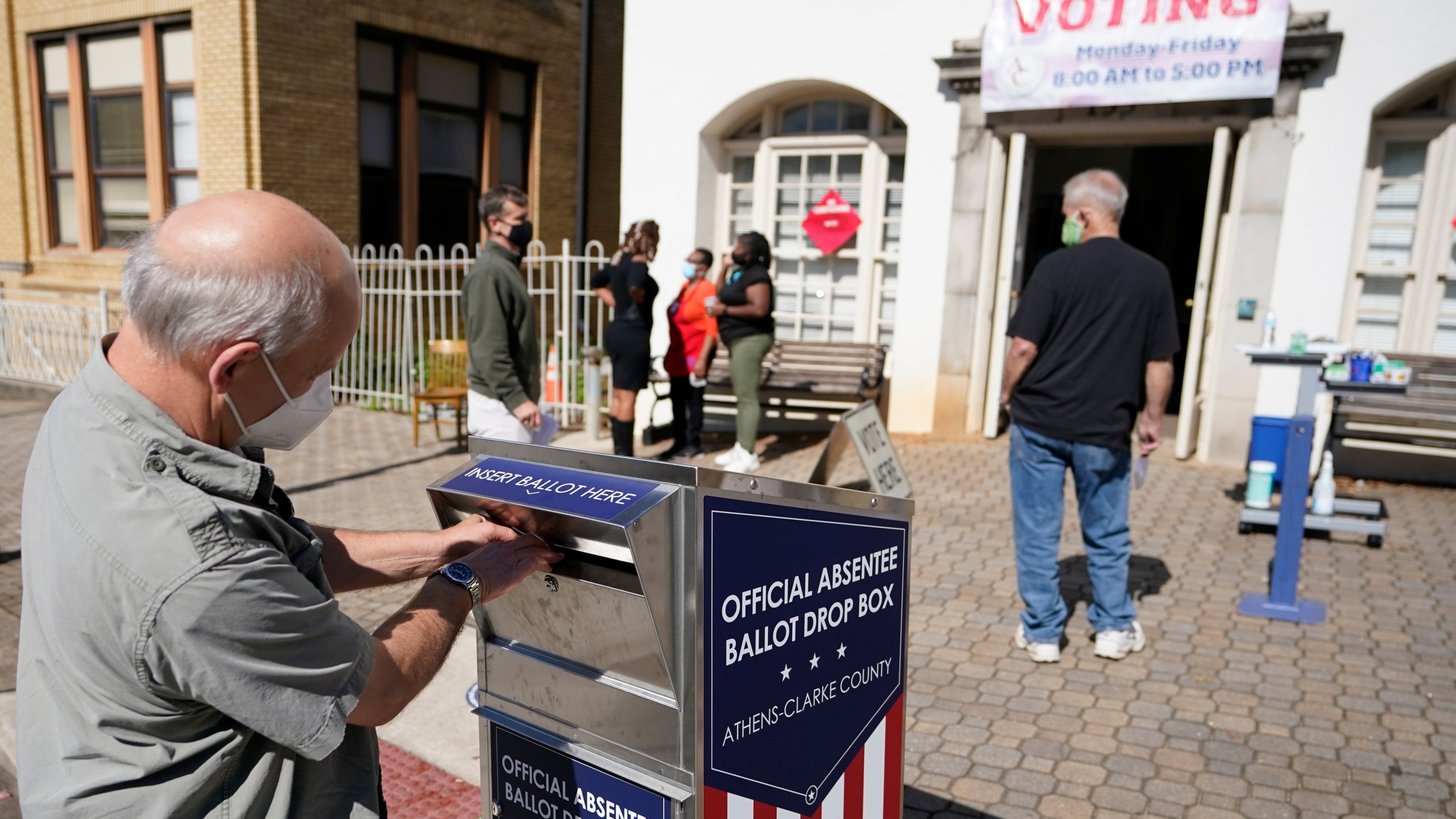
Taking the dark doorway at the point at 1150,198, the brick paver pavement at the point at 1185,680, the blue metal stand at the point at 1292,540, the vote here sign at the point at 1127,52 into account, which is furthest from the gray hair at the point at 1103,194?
the dark doorway at the point at 1150,198

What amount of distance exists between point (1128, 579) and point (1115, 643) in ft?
2.77

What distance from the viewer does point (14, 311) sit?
41.9ft

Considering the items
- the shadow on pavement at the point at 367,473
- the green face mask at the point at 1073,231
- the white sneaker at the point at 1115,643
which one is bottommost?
the shadow on pavement at the point at 367,473

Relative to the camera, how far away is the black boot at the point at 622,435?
769cm

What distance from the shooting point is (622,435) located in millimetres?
7730

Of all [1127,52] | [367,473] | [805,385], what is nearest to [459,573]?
[367,473]

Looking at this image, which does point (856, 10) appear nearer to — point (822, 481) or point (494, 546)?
point (822, 481)

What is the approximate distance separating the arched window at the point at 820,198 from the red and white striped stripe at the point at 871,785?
736 centimetres

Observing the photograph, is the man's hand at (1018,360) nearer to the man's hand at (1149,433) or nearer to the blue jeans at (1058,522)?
the blue jeans at (1058,522)

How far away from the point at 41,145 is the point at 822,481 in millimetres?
14311

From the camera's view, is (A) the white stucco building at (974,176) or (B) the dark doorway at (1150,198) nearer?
(A) the white stucco building at (974,176)

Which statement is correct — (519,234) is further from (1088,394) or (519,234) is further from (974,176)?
(974,176)

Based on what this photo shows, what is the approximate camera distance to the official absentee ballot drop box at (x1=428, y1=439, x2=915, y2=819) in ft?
5.08

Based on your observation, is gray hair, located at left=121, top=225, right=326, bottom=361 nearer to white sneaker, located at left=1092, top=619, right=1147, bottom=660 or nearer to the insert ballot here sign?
the insert ballot here sign
